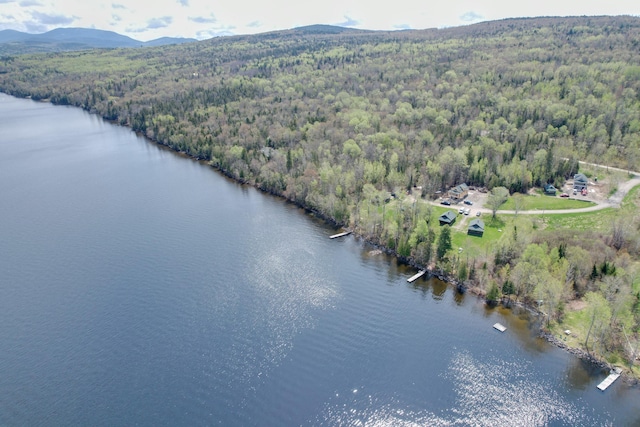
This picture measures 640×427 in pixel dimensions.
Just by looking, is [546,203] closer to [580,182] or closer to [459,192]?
[580,182]

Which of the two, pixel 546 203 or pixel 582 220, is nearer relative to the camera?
pixel 582 220

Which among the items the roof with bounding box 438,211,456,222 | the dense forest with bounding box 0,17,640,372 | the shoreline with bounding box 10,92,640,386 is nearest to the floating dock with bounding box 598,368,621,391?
the shoreline with bounding box 10,92,640,386

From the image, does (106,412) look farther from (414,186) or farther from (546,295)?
(414,186)

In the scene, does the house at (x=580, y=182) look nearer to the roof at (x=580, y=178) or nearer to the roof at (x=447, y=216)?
the roof at (x=580, y=178)

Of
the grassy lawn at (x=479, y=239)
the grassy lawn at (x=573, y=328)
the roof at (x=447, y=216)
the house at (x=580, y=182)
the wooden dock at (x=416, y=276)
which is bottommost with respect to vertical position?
the grassy lawn at (x=573, y=328)

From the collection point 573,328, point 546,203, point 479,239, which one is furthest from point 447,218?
point 573,328

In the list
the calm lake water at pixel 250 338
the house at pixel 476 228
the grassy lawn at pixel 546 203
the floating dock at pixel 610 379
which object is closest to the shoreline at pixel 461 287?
the floating dock at pixel 610 379

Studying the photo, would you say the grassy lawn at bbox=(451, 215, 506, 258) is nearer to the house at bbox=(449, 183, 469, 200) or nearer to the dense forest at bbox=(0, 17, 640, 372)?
the dense forest at bbox=(0, 17, 640, 372)
